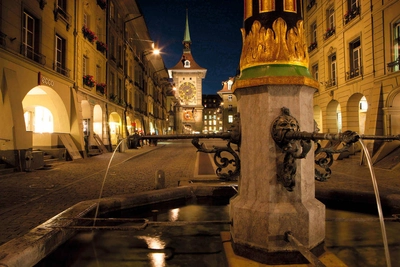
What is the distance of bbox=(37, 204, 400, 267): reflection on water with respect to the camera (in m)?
3.04

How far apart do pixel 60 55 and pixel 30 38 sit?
121 inches

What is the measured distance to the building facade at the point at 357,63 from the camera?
13.8 m

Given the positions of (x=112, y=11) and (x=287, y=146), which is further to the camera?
(x=112, y=11)

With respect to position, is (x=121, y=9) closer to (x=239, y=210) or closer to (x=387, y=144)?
(x=387, y=144)

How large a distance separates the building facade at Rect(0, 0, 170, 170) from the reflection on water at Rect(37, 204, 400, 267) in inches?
411

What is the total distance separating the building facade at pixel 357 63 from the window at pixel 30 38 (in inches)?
702

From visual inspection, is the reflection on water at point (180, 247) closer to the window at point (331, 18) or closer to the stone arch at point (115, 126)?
the window at point (331, 18)

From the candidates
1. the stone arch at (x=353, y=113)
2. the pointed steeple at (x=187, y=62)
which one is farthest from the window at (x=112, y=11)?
the pointed steeple at (x=187, y=62)

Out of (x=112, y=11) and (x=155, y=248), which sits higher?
(x=112, y=11)

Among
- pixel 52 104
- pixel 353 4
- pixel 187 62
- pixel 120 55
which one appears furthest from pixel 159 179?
pixel 187 62

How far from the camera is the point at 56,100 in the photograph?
17.0 metres

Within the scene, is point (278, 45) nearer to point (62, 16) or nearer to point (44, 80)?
point (44, 80)

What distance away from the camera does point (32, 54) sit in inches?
557

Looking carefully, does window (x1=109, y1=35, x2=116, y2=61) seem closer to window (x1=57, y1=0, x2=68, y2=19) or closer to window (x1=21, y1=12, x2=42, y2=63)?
window (x1=57, y1=0, x2=68, y2=19)
